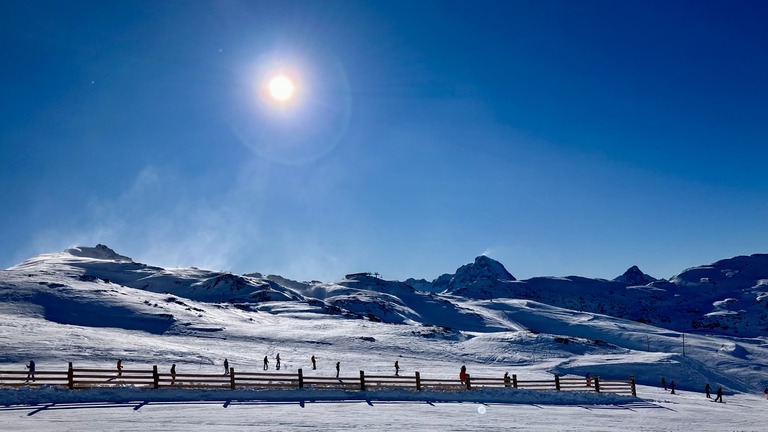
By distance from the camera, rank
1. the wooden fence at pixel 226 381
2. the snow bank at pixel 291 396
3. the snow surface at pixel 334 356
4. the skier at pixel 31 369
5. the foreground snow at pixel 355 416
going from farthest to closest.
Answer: the skier at pixel 31 369, the wooden fence at pixel 226 381, the snow bank at pixel 291 396, the snow surface at pixel 334 356, the foreground snow at pixel 355 416

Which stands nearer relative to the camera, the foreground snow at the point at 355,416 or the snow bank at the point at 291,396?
the foreground snow at the point at 355,416

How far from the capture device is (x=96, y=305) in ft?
264

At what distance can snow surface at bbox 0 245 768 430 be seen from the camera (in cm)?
2173

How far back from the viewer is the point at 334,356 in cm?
5772

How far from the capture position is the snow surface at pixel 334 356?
71.3 ft

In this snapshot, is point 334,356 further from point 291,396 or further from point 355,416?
point 355,416

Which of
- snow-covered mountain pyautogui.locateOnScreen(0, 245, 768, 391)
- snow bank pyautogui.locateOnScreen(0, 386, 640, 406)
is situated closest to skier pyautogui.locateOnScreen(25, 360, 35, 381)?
snow bank pyautogui.locateOnScreen(0, 386, 640, 406)

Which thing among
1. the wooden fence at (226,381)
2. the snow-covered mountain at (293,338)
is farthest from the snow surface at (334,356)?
the wooden fence at (226,381)

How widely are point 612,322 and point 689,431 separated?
122832 millimetres

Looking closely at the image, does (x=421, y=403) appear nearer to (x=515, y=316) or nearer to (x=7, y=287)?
(x=7, y=287)

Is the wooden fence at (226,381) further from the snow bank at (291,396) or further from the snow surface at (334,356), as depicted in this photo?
the snow surface at (334,356)

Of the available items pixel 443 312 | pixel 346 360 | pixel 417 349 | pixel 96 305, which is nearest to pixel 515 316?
pixel 443 312

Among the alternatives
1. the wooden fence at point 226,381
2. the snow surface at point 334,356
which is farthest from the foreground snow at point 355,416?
the wooden fence at point 226,381

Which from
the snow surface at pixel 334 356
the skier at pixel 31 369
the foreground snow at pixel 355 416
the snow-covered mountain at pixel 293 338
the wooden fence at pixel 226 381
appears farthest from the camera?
the snow-covered mountain at pixel 293 338
